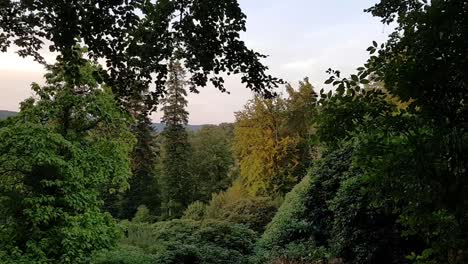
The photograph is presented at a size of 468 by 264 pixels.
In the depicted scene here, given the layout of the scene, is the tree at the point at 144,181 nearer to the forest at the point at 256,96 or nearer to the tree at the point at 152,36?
the forest at the point at 256,96

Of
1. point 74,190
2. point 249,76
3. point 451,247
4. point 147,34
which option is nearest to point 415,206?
point 451,247

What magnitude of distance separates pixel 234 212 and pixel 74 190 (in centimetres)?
1081

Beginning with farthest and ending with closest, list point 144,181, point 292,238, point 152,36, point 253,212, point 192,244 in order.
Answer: point 144,181 < point 253,212 < point 192,244 < point 292,238 < point 152,36

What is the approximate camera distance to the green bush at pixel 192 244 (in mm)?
12234

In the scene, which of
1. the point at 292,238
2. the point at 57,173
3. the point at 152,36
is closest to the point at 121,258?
the point at 57,173

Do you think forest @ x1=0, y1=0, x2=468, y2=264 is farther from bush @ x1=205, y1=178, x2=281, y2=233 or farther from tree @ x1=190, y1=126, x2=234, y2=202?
tree @ x1=190, y1=126, x2=234, y2=202

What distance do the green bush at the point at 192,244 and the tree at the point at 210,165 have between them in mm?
22893

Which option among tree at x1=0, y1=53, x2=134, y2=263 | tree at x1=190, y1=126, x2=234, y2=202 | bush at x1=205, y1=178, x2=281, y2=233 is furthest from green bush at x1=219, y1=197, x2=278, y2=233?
tree at x1=190, y1=126, x2=234, y2=202

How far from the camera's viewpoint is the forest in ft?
7.98

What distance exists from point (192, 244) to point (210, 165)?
29.0 meters

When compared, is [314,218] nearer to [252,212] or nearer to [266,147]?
[252,212]

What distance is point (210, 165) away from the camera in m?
42.7

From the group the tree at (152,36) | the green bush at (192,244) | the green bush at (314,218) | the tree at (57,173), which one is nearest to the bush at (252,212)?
the green bush at (192,244)

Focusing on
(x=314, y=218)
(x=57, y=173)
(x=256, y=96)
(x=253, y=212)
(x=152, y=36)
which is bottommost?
(x=253, y=212)
